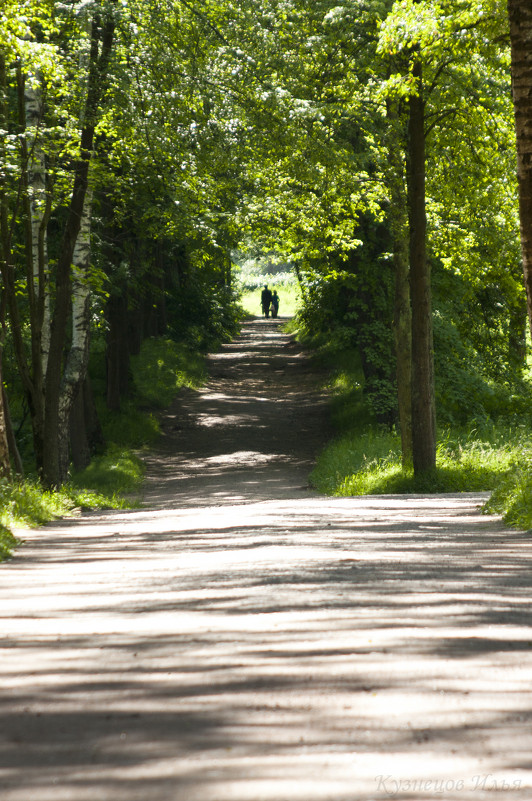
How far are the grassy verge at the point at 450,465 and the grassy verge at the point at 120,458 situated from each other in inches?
162

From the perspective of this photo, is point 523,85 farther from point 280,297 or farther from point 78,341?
point 280,297

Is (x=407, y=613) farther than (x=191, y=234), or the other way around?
(x=191, y=234)

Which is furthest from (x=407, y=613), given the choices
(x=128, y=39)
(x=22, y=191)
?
(x=128, y=39)

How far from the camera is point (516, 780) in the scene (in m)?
2.61

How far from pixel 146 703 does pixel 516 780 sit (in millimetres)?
1339

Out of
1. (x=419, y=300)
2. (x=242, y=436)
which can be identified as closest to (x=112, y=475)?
(x=242, y=436)

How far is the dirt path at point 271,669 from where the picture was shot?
268cm

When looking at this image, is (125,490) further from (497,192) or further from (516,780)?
(516,780)

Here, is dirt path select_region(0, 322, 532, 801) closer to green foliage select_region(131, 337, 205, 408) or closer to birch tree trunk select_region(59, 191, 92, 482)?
birch tree trunk select_region(59, 191, 92, 482)

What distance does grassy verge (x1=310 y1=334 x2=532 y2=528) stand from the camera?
962 centimetres

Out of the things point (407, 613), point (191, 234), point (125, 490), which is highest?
point (191, 234)

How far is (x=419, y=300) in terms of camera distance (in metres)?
15.0

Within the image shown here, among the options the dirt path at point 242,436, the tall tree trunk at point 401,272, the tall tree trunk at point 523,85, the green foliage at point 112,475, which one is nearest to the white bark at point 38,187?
the green foliage at point 112,475

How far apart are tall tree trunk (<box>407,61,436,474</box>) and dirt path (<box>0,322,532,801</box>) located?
24.8 ft
